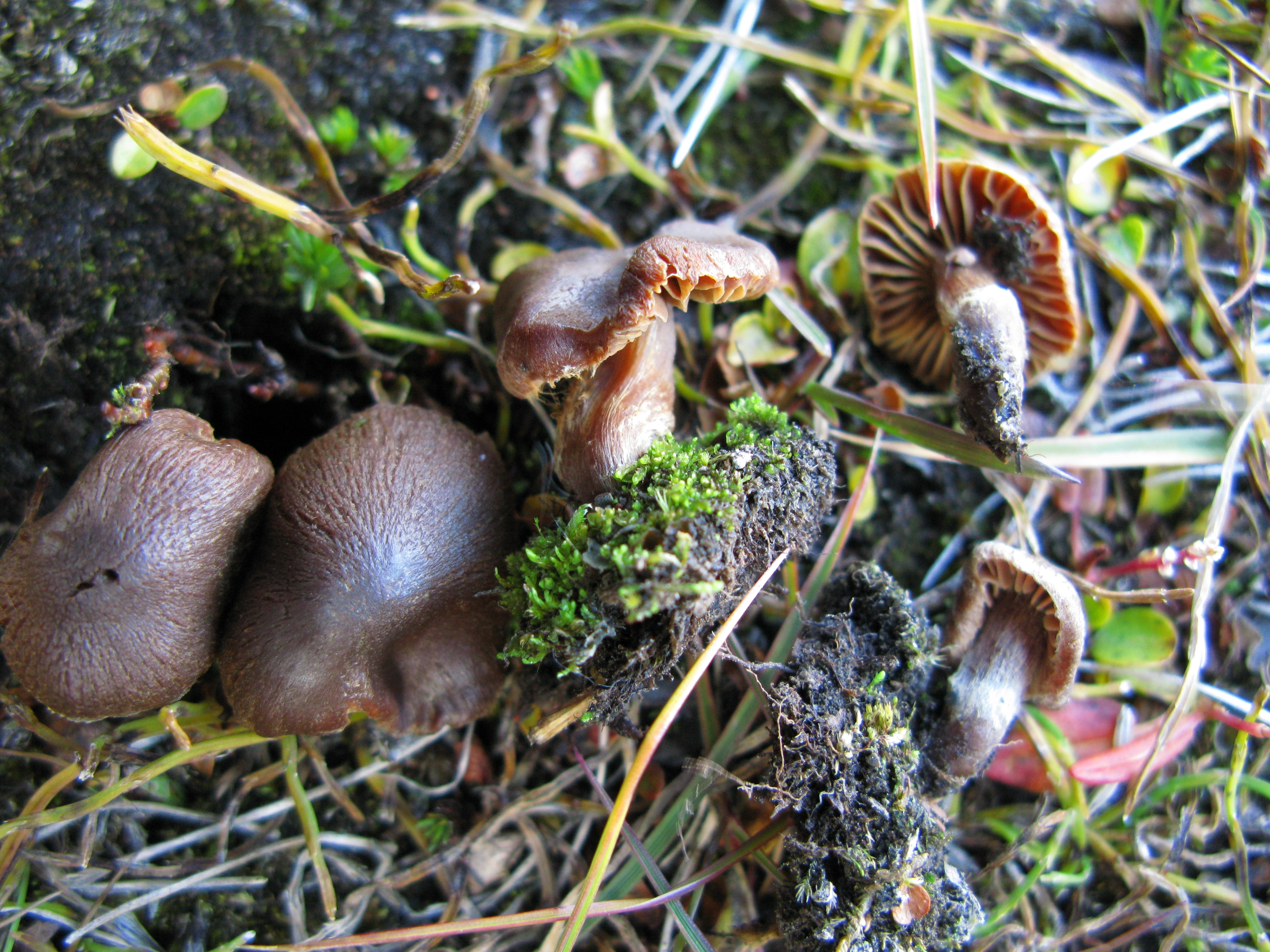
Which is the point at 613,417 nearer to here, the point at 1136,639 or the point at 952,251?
the point at 952,251

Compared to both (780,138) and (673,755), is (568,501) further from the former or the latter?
(780,138)

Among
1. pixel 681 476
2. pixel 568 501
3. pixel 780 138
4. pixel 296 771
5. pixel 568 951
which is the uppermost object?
pixel 780 138

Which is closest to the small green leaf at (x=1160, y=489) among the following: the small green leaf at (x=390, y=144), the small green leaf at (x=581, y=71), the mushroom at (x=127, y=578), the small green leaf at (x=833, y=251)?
the small green leaf at (x=833, y=251)

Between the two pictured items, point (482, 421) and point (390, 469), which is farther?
point (482, 421)

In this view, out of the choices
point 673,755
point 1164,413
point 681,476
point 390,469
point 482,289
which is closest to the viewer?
point 681,476

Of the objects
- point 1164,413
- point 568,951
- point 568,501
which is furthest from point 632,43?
point 568,951

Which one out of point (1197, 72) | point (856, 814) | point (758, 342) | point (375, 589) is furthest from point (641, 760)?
point (1197, 72)

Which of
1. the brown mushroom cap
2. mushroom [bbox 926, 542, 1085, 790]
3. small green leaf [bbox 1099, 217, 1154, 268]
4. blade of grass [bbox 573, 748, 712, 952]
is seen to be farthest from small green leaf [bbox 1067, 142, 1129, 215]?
blade of grass [bbox 573, 748, 712, 952]
